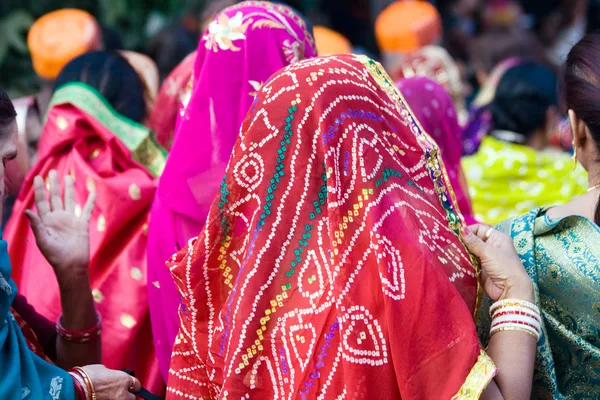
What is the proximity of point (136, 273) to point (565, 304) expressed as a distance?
4.50 ft

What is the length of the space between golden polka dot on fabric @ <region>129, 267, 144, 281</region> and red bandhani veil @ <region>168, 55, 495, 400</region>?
102 centimetres

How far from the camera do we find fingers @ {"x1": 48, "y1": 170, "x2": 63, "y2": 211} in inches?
85.0

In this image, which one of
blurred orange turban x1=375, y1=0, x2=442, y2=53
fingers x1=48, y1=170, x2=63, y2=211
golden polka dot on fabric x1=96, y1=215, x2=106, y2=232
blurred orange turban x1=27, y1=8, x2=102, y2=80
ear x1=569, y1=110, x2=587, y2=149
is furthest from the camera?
blurred orange turban x1=375, y1=0, x2=442, y2=53

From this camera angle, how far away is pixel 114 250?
261cm

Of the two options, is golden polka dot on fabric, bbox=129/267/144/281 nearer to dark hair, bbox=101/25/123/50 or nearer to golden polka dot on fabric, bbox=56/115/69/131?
golden polka dot on fabric, bbox=56/115/69/131

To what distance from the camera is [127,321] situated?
2.47 metres

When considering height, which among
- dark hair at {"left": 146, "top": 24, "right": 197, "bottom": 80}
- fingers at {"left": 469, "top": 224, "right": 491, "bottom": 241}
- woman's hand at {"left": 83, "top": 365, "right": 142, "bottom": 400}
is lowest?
dark hair at {"left": 146, "top": 24, "right": 197, "bottom": 80}

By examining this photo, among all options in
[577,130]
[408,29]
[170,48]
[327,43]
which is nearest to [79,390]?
[577,130]

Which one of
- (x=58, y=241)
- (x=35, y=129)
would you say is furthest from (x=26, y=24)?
(x=58, y=241)

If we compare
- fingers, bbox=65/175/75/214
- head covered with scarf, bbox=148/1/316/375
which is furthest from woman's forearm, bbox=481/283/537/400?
fingers, bbox=65/175/75/214

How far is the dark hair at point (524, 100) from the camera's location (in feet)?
12.7

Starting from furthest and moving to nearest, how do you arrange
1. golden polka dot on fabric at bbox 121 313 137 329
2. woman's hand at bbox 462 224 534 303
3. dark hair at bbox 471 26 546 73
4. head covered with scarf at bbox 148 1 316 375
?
dark hair at bbox 471 26 546 73, golden polka dot on fabric at bbox 121 313 137 329, head covered with scarf at bbox 148 1 316 375, woman's hand at bbox 462 224 534 303

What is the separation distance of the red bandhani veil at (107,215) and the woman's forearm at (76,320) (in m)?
0.34

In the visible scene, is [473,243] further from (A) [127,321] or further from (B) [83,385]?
(A) [127,321]
